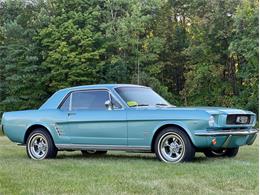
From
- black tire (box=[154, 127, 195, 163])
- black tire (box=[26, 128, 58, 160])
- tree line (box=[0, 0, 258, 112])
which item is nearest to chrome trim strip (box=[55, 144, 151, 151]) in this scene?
black tire (box=[26, 128, 58, 160])

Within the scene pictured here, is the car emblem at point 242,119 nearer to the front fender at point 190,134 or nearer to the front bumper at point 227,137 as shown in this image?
the front bumper at point 227,137

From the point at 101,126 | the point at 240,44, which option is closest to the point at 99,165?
the point at 101,126

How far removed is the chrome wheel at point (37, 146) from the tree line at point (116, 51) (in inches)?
1283

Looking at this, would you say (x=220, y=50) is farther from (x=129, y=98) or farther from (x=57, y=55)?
(x=129, y=98)

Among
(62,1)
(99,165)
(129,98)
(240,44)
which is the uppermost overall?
(62,1)

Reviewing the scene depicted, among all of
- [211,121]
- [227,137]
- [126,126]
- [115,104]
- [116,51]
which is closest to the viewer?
[211,121]

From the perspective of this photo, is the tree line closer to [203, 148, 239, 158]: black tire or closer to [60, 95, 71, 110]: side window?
[203, 148, 239, 158]: black tire

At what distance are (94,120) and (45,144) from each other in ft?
4.40

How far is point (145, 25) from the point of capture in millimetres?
49594

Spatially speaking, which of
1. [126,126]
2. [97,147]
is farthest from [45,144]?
[126,126]

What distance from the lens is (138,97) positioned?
10227mm

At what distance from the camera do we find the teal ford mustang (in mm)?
9078

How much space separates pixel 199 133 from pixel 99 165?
1.75m

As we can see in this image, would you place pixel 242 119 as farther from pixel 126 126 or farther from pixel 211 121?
pixel 126 126
